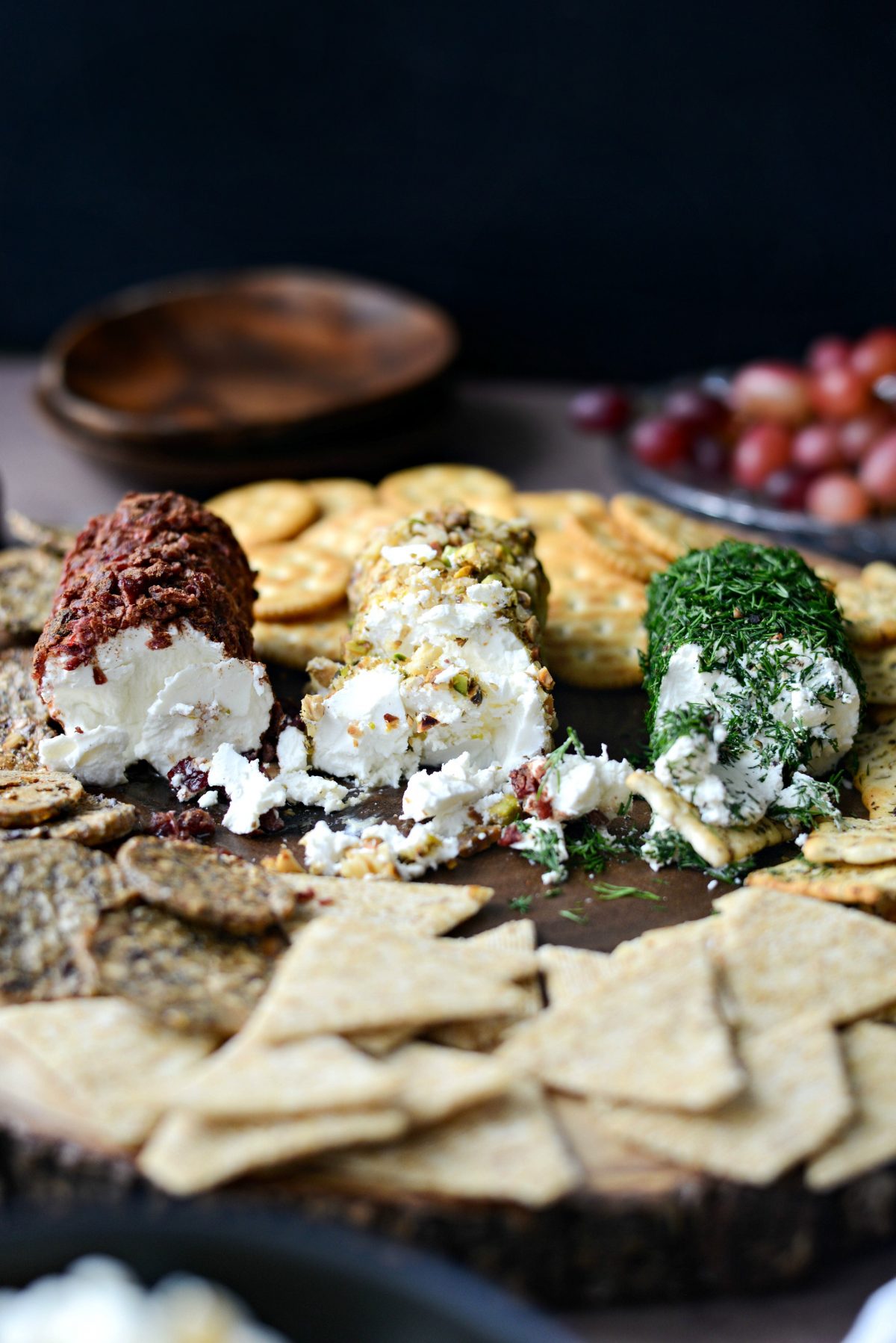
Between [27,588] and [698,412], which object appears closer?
[27,588]

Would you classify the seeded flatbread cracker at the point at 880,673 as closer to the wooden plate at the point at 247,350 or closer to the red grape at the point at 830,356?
the red grape at the point at 830,356

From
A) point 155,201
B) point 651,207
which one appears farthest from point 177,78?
point 651,207

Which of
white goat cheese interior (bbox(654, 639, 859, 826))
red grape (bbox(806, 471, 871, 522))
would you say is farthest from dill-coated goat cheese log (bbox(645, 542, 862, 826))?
red grape (bbox(806, 471, 871, 522))

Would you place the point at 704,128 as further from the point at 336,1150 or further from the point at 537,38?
the point at 336,1150

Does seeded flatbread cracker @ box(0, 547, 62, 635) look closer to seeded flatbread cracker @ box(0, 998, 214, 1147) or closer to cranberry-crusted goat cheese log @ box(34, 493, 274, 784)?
cranberry-crusted goat cheese log @ box(34, 493, 274, 784)

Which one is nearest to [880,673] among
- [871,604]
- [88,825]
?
[871,604]

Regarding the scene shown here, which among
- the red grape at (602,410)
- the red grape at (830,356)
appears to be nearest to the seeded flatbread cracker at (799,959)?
the red grape at (830,356)

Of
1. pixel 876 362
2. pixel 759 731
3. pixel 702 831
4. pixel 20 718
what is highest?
pixel 876 362

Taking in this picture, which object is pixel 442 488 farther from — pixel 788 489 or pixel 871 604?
pixel 871 604
